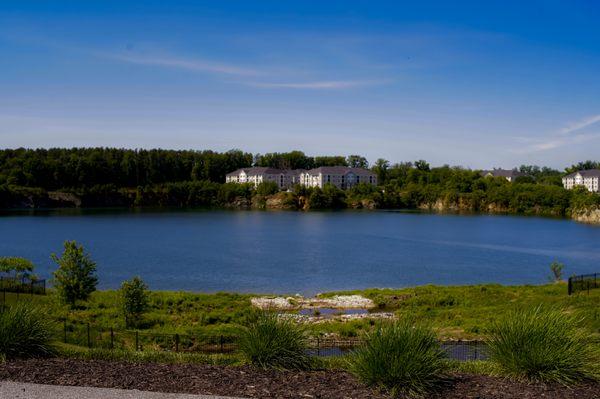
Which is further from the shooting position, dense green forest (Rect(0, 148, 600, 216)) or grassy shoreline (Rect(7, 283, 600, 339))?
dense green forest (Rect(0, 148, 600, 216))

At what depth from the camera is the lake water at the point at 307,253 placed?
165 feet

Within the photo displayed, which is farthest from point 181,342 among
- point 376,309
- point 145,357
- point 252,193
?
point 252,193

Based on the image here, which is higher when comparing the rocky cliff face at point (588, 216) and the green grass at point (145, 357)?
the green grass at point (145, 357)

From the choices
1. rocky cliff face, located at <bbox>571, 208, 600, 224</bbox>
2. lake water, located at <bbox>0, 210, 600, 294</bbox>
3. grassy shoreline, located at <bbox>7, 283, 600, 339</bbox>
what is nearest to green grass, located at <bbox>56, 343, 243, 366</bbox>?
grassy shoreline, located at <bbox>7, 283, 600, 339</bbox>

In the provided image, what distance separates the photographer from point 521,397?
34.7 ft

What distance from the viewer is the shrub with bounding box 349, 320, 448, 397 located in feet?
36.0

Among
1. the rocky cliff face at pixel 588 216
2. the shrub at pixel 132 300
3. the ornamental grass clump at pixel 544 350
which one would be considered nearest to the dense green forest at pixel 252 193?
the rocky cliff face at pixel 588 216

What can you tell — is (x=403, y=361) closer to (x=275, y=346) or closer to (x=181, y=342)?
(x=275, y=346)

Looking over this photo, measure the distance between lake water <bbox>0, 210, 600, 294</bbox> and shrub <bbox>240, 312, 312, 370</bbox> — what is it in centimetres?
3234

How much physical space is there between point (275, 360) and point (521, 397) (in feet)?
16.5

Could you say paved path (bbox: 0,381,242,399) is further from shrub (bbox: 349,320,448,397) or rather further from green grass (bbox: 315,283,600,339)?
green grass (bbox: 315,283,600,339)

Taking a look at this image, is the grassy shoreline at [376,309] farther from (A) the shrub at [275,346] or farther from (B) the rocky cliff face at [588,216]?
(B) the rocky cliff face at [588,216]

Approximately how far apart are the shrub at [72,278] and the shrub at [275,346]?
22.9 m

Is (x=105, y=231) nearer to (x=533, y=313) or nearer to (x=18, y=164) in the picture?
(x=533, y=313)
